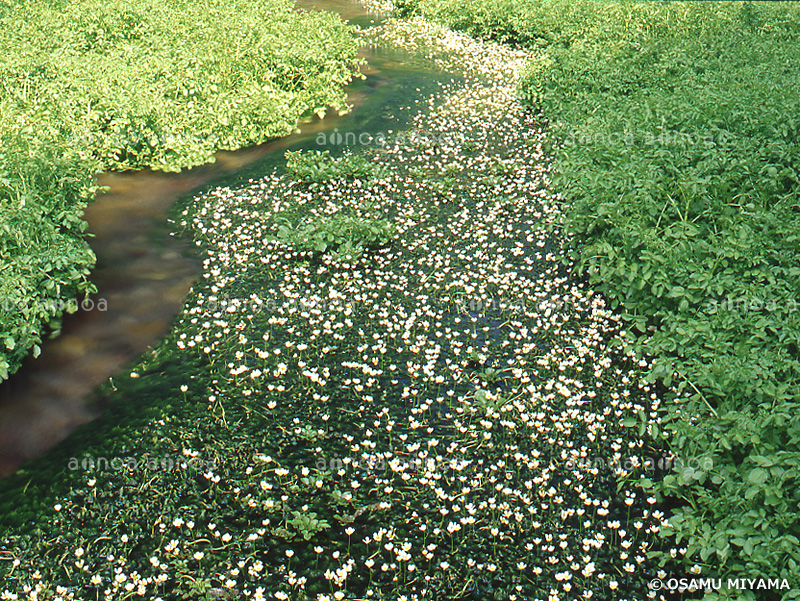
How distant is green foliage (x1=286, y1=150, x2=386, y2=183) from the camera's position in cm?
1057

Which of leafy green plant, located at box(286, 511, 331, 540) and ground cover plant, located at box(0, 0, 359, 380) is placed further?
ground cover plant, located at box(0, 0, 359, 380)

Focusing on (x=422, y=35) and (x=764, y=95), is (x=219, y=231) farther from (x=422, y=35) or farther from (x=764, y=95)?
(x=422, y=35)

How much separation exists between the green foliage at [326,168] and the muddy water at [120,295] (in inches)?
25.9

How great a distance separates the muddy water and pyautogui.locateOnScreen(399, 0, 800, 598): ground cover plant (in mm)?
4627

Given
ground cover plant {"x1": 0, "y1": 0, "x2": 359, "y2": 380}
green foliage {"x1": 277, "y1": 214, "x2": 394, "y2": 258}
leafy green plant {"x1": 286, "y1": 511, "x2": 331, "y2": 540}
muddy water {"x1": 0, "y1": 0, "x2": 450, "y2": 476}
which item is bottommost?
muddy water {"x1": 0, "y1": 0, "x2": 450, "y2": 476}

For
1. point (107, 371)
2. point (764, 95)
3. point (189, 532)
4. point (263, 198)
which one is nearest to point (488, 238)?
point (263, 198)

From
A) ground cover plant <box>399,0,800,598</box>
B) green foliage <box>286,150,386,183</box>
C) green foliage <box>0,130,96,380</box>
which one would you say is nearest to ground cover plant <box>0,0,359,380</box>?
green foliage <box>0,130,96,380</box>

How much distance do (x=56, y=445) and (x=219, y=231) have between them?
3966 millimetres

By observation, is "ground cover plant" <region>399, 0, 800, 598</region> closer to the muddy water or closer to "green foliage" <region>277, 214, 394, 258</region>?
"green foliage" <region>277, 214, 394, 258</region>

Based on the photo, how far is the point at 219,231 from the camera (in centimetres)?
937

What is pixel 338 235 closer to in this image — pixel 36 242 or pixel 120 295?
pixel 120 295

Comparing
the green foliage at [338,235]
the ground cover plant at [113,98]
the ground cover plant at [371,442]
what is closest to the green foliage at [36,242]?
the ground cover plant at [113,98]

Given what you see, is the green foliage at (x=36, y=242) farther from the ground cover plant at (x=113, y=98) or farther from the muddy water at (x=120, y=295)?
the muddy water at (x=120, y=295)

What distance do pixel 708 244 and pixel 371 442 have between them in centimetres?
398
